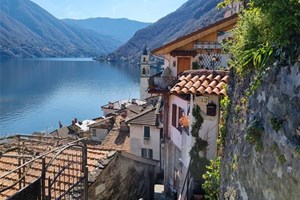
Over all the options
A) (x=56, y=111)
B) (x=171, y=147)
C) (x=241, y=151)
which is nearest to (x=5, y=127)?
(x=56, y=111)

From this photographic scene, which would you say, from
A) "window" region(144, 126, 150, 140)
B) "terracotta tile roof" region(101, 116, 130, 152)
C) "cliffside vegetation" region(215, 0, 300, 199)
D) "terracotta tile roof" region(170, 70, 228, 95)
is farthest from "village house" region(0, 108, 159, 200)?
"terracotta tile roof" region(101, 116, 130, 152)

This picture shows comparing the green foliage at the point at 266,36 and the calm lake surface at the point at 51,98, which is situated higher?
the green foliage at the point at 266,36

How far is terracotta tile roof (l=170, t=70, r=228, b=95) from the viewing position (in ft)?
39.1

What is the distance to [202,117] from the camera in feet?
42.9

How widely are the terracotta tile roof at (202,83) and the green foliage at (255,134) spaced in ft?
17.8

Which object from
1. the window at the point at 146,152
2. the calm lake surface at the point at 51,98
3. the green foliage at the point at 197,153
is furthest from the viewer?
the calm lake surface at the point at 51,98

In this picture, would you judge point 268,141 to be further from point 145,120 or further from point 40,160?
point 145,120

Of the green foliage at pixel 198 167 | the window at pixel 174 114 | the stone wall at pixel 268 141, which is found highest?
the stone wall at pixel 268 141

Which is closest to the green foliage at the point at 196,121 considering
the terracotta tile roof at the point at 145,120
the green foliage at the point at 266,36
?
the green foliage at the point at 266,36

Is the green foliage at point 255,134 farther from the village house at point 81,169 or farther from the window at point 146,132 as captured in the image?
the window at point 146,132

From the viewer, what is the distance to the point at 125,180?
1541 cm

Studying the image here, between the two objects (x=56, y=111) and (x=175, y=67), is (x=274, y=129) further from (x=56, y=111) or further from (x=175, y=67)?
(x=56, y=111)

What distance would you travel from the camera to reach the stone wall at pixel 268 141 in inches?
195

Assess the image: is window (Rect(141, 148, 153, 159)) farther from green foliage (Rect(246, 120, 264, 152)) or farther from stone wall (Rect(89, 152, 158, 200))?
green foliage (Rect(246, 120, 264, 152))
